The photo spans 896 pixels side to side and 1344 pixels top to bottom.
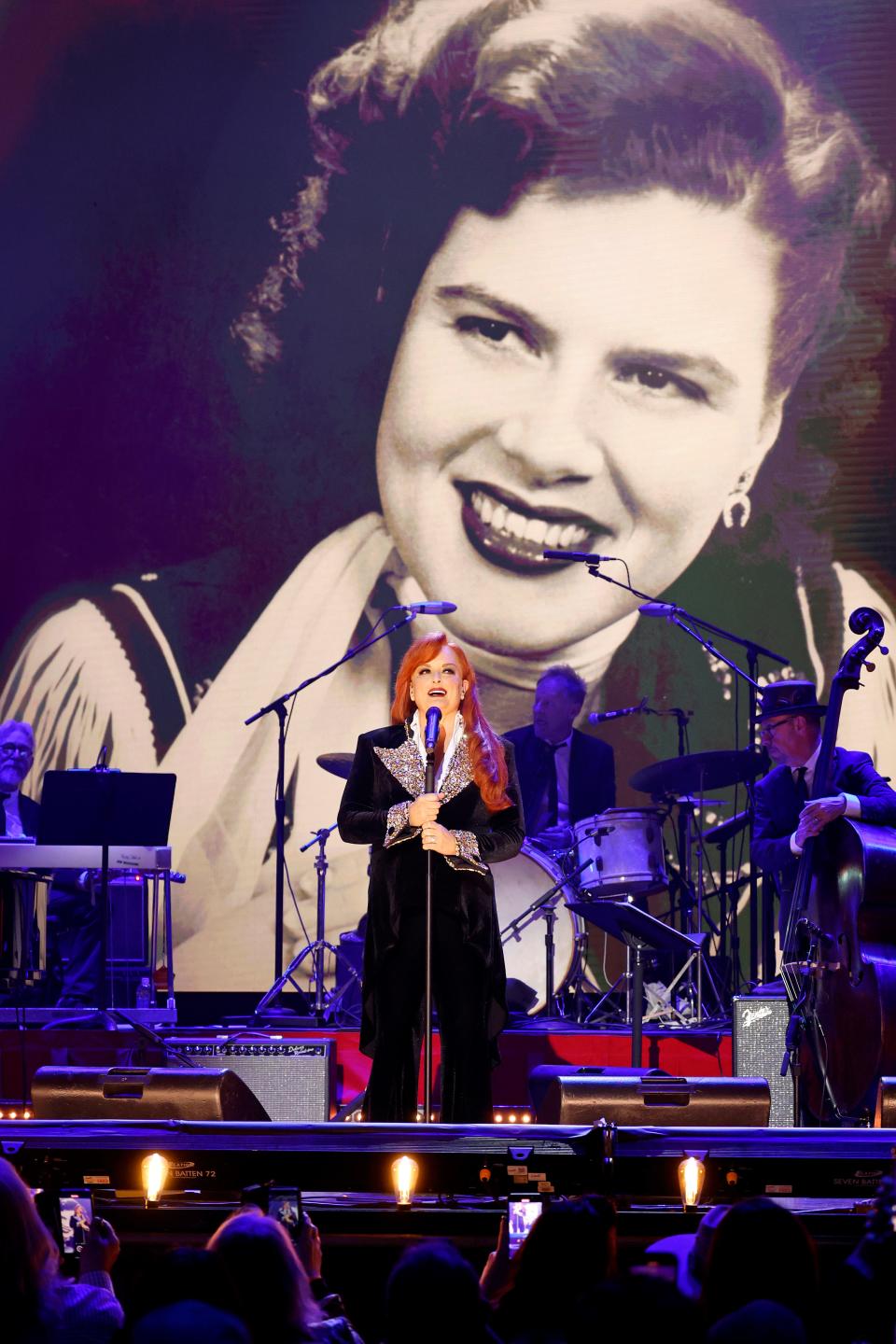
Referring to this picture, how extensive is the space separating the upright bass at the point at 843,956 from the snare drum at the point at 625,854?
4.86 ft

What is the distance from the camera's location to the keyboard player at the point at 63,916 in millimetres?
7812

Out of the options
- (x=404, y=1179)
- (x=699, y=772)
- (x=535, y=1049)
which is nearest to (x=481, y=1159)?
(x=404, y=1179)

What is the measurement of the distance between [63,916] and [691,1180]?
17.4ft

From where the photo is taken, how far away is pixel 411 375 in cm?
895

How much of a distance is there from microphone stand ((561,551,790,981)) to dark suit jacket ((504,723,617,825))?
0.72 meters

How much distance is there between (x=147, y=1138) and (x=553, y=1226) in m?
1.29

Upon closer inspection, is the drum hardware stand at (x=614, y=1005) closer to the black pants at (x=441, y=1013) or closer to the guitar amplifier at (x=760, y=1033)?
the guitar amplifier at (x=760, y=1033)

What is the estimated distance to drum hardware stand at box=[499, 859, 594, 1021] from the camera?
7141 millimetres

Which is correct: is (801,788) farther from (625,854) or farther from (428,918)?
(428,918)

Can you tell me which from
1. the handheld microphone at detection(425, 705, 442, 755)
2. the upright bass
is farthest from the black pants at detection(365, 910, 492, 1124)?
the upright bass

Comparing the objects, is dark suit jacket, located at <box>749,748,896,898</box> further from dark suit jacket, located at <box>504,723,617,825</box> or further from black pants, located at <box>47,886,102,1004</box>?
black pants, located at <box>47,886,102,1004</box>

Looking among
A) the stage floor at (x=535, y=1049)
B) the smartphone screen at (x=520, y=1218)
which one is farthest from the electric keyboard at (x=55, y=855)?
the smartphone screen at (x=520, y=1218)

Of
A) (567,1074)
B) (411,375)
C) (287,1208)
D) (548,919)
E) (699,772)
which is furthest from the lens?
(411,375)

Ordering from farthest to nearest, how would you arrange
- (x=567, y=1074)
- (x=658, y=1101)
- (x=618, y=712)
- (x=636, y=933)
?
(x=618, y=712) < (x=636, y=933) < (x=567, y=1074) < (x=658, y=1101)
